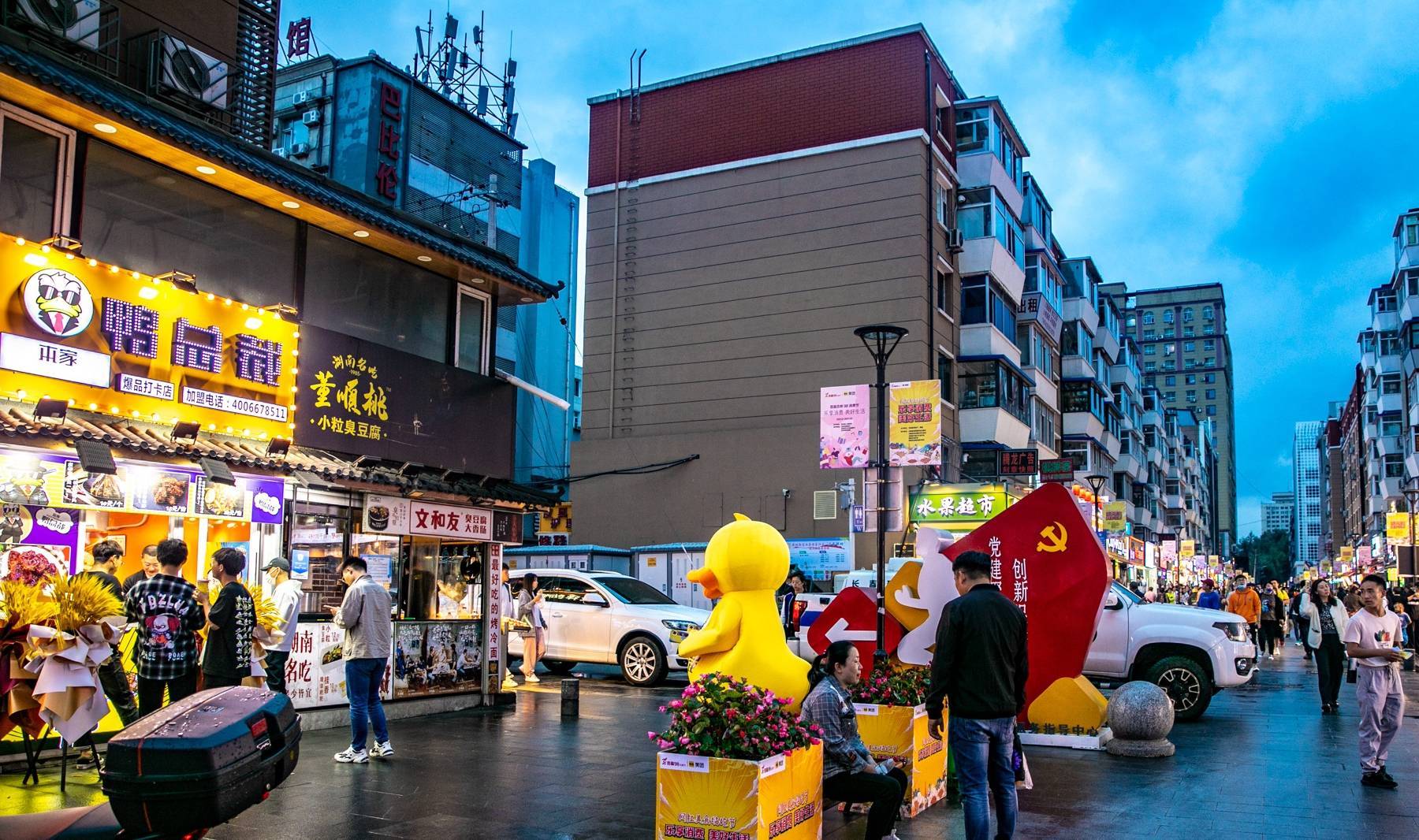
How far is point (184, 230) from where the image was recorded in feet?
40.0

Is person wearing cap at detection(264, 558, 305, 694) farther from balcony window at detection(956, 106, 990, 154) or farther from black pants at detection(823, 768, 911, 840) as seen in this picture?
balcony window at detection(956, 106, 990, 154)

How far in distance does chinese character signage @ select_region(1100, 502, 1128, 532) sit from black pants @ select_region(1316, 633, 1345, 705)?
1153 inches

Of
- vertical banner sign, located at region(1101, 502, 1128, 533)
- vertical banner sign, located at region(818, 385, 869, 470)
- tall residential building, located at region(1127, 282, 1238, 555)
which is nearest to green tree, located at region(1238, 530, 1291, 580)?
tall residential building, located at region(1127, 282, 1238, 555)

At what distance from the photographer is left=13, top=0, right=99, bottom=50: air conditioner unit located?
503 inches

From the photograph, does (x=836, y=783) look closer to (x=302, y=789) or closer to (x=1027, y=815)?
(x=1027, y=815)

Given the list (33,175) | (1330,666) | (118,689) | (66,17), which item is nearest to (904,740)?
(118,689)

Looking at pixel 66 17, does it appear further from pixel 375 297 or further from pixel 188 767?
pixel 188 767

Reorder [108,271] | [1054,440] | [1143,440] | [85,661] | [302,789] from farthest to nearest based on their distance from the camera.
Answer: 1. [1143,440]
2. [1054,440]
3. [108,271]
4. [302,789]
5. [85,661]

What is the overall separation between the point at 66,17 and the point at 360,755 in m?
8.94

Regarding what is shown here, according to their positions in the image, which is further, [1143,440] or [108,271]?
[1143,440]

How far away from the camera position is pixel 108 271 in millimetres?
10828

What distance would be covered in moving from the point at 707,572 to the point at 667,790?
224cm

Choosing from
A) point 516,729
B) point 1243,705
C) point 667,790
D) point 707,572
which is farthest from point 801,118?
point 667,790

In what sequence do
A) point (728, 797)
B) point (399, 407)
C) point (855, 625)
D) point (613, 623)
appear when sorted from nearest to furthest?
point (728, 797)
point (855, 625)
point (399, 407)
point (613, 623)
